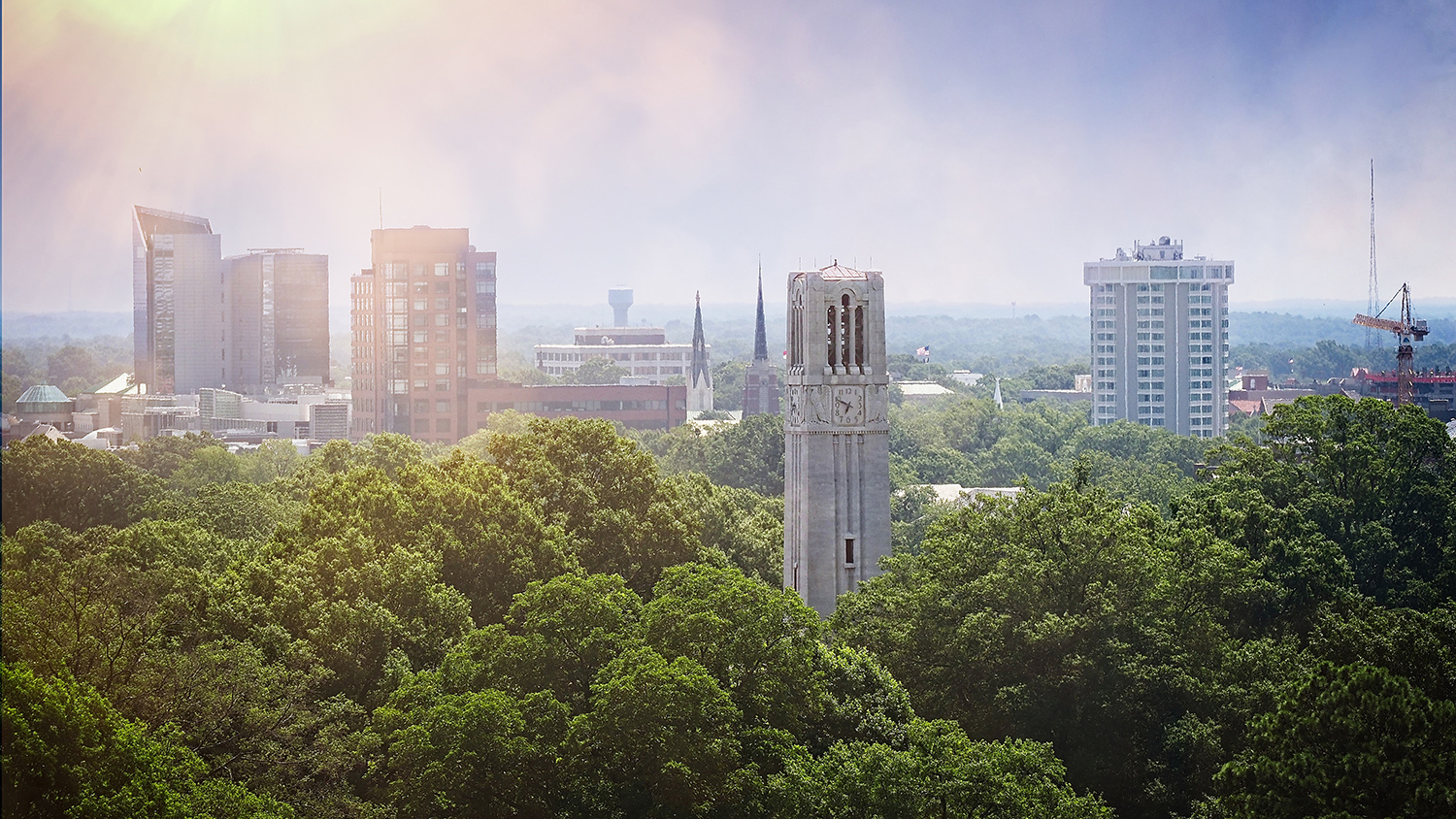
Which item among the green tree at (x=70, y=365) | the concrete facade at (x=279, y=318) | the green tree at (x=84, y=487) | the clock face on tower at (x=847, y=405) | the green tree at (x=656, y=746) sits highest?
the concrete facade at (x=279, y=318)

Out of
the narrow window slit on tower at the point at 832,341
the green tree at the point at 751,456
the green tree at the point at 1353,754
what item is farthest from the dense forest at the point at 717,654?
the green tree at the point at 751,456

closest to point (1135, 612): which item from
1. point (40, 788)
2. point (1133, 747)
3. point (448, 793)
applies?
point (1133, 747)

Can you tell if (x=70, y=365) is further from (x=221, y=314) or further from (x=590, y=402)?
(x=221, y=314)

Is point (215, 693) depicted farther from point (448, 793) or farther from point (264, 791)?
point (448, 793)

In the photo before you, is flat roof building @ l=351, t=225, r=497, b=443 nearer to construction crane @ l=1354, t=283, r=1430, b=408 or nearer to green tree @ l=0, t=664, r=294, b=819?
construction crane @ l=1354, t=283, r=1430, b=408

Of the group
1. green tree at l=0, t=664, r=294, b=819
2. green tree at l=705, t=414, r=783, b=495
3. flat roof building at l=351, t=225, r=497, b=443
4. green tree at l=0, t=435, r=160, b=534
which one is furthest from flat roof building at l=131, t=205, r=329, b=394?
green tree at l=0, t=664, r=294, b=819

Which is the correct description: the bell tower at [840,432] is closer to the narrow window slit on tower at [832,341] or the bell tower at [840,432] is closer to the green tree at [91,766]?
the narrow window slit on tower at [832,341]
